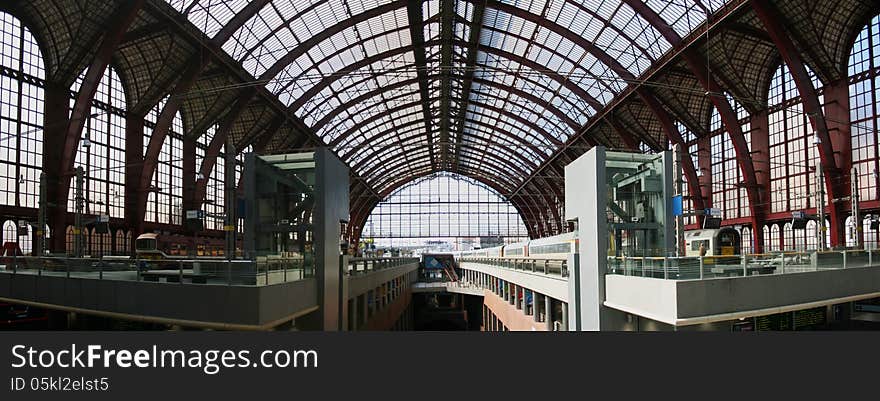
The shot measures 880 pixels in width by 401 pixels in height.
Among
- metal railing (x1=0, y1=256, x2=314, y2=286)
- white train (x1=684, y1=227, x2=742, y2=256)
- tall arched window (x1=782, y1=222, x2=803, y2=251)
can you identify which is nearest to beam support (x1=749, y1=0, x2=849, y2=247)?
tall arched window (x1=782, y1=222, x2=803, y2=251)

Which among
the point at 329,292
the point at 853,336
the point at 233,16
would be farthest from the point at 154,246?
the point at 853,336

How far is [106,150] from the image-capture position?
42.3 m

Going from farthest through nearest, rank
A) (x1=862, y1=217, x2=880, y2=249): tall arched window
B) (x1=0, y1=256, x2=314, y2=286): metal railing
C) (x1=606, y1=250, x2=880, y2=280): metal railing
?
1. (x1=862, y1=217, x2=880, y2=249): tall arched window
2. (x1=606, y1=250, x2=880, y2=280): metal railing
3. (x1=0, y1=256, x2=314, y2=286): metal railing

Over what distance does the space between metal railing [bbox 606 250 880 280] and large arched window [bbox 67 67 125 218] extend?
3507 cm

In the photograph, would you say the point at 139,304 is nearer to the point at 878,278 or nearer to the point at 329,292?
the point at 329,292

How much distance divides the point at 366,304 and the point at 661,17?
26.6 metres

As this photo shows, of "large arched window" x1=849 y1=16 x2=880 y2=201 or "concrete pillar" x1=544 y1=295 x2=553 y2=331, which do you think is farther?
"large arched window" x1=849 y1=16 x2=880 y2=201

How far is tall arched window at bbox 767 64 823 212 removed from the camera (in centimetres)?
4184

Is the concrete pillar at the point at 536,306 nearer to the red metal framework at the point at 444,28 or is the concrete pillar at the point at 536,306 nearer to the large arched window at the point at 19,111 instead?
the red metal framework at the point at 444,28

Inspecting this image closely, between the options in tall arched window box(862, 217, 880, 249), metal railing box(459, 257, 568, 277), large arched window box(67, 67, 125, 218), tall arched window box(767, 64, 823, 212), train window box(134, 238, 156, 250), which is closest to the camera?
metal railing box(459, 257, 568, 277)

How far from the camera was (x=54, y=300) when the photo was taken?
18.9m

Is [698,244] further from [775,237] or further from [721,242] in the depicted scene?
[775,237]

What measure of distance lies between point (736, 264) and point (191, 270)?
13.5m

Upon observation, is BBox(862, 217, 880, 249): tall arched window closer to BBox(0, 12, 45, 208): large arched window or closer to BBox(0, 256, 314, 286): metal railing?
BBox(0, 256, 314, 286): metal railing
